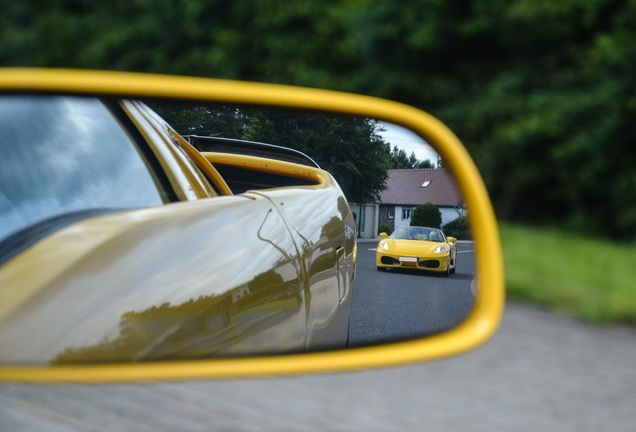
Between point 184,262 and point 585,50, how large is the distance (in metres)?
11.3

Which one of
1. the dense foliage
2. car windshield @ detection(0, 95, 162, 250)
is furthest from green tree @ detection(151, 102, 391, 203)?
the dense foliage

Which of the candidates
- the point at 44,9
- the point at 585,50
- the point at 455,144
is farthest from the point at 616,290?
the point at 44,9

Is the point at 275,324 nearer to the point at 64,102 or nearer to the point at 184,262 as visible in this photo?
the point at 184,262

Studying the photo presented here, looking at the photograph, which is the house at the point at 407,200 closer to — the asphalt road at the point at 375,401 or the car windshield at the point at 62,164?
the car windshield at the point at 62,164

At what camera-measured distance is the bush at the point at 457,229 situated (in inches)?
61.4

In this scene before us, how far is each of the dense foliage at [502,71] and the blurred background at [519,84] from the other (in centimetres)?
2

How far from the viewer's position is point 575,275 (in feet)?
28.5

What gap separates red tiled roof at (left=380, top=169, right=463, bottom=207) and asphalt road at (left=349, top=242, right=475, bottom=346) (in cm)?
10

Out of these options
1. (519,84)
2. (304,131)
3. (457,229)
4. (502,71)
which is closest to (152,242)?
(304,131)

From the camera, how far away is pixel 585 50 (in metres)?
11.7

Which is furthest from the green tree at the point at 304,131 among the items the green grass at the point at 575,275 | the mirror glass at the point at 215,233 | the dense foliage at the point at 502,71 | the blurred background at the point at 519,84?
the dense foliage at the point at 502,71

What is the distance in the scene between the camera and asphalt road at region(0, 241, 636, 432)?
4.60m

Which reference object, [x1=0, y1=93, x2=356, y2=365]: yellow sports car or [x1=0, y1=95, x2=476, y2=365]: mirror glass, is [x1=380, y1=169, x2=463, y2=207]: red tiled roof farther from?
[x1=0, y1=93, x2=356, y2=365]: yellow sports car

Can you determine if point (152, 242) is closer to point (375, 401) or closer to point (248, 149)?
point (248, 149)
